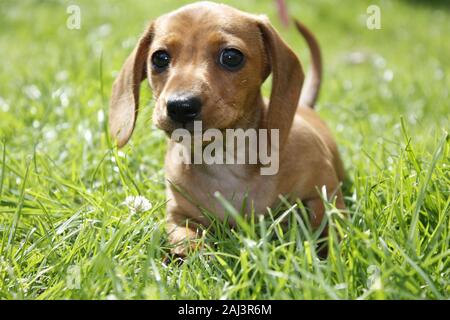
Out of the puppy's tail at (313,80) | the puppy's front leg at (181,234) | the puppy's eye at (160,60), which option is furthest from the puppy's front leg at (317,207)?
the puppy's tail at (313,80)

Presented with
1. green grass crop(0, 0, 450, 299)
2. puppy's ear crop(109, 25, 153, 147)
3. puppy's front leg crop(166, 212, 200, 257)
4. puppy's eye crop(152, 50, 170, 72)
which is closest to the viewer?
green grass crop(0, 0, 450, 299)

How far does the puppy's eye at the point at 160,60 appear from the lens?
2.78 m

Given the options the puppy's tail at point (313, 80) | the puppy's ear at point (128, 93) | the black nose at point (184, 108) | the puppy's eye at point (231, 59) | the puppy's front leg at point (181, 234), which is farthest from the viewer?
the puppy's tail at point (313, 80)

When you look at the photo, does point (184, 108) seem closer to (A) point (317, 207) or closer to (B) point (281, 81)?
(B) point (281, 81)

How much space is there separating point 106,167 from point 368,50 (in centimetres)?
534

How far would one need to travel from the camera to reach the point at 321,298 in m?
1.91

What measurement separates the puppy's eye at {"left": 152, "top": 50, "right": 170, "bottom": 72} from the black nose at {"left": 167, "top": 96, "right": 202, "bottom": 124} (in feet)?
1.44

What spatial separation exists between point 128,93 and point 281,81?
2.38ft

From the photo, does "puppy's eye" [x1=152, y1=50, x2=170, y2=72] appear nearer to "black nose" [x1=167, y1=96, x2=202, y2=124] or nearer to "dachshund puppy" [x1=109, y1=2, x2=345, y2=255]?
"dachshund puppy" [x1=109, y1=2, x2=345, y2=255]

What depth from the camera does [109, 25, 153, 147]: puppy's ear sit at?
300cm

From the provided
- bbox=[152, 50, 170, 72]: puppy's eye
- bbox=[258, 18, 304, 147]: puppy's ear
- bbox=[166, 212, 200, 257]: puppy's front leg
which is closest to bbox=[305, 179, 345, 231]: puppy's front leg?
bbox=[258, 18, 304, 147]: puppy's ear

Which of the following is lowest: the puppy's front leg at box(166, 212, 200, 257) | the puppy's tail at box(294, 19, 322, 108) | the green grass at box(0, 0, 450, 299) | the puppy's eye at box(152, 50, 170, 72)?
the puppy's front leg at box(166, 212, 200, 257)

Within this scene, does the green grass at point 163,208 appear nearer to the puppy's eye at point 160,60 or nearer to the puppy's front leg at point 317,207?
the puppy's front leg at point 317,207
